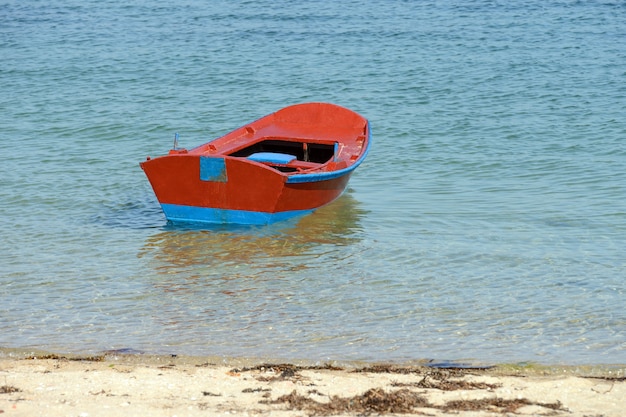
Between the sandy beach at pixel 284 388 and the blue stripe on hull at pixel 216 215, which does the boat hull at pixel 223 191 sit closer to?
the blue stripe on hull at pixel 216 215

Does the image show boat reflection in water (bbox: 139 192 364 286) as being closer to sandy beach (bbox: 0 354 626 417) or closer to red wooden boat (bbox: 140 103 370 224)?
red wooden boat (bbox: 140 103 370 224)

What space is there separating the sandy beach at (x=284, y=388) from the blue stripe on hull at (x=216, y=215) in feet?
14.3

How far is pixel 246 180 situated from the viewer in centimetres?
1182

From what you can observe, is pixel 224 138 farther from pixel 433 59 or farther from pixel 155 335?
pixel 433 59

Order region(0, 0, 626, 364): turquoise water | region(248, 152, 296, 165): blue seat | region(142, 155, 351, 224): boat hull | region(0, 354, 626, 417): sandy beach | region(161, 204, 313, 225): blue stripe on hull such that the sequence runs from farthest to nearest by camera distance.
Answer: region(248, 152, 296, 165): blue seat, region(161, 204, 313, 225): blue stripe on hull, region(142, 155, 351, 224): boat hull, region(0, 0, 626, 364): turquoise water, region(0, 354, 626, 417): sandy beach

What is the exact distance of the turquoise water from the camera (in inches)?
348

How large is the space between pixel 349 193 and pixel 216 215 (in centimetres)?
264

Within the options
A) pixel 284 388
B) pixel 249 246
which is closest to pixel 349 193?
pixel 249 246

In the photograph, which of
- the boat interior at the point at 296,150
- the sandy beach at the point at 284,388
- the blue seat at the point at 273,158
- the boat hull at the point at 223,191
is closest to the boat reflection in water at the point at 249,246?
the boat hull at the point at 223,191

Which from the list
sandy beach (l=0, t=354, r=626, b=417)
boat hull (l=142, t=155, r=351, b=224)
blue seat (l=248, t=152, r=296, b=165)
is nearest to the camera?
sandy beach (l=0, t=354, r=626, b=417)

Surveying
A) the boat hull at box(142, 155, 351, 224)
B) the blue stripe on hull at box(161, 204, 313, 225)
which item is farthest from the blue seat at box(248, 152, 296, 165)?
the blue stripe on hull at box(161, 204, 313, 225)

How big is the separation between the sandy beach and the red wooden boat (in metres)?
4.18

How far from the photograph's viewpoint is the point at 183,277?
1045cm

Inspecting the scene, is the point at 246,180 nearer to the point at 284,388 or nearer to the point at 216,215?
the point at 216,215
